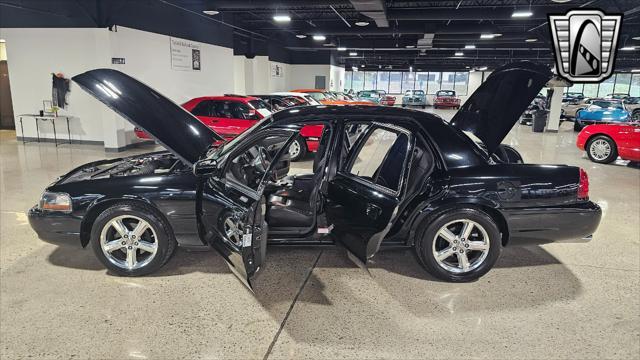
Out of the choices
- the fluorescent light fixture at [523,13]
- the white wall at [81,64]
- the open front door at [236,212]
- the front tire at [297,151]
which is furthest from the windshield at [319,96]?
the open front door at [236,212]

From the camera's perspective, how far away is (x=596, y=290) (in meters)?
3.46

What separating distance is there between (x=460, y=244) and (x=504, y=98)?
1615 millimetres

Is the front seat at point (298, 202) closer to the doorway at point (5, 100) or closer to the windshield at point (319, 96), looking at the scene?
the windshield at point (319, 96)

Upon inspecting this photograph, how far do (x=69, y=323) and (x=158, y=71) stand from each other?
10082 mm

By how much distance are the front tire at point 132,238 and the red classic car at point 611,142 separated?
362 inches

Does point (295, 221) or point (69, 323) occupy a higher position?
point (295, 221)

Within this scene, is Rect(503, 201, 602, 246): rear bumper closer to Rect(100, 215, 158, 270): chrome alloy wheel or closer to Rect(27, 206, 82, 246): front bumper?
Rect(100, 215, 158, 270): chrome alloy wheel

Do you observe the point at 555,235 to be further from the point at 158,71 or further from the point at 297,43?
the point at 297,43

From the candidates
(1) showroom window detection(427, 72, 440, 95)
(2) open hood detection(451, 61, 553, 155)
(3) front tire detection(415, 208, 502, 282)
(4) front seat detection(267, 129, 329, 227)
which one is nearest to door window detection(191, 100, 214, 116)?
(4) front seat detection(267, 129, 329, 227)

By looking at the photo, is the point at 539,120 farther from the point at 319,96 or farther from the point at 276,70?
the point at 276,70

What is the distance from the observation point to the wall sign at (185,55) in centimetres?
1255

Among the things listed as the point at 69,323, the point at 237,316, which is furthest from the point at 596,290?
the point at 69,323

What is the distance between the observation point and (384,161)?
12.9ft

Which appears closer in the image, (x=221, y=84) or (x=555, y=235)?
(x=555, y=235)
